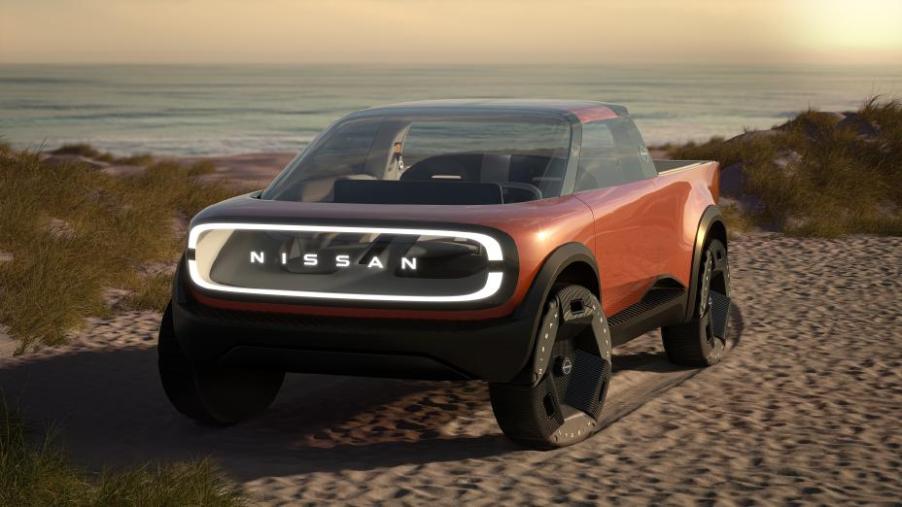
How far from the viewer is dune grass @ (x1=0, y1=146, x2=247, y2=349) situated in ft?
31.7

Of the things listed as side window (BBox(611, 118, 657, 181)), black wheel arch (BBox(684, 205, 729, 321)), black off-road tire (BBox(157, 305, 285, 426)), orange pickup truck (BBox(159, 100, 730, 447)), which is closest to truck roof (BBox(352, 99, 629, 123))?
orange pickup truck (BBox(159, 100, 730, 447))

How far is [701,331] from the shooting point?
8242mm

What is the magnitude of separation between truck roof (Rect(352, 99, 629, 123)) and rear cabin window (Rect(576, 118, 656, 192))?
0.08 meters

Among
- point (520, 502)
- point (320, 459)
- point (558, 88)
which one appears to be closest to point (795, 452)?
point (520, 502)

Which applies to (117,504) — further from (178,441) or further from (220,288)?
(178,441)

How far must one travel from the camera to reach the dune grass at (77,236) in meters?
9.65

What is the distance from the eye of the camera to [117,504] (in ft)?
16.3

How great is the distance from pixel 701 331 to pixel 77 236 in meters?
6.06

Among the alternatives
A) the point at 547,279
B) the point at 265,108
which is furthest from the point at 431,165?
the point at 265,108

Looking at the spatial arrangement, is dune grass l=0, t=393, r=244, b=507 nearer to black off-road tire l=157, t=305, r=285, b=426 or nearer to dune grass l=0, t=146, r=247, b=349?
black off-road tire l=157, t=305, r=285, b=426

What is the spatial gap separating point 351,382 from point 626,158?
219 centimetres

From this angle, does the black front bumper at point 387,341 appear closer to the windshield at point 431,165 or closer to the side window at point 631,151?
A: the windshield at point 431,165

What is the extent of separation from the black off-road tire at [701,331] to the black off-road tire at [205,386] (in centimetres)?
260

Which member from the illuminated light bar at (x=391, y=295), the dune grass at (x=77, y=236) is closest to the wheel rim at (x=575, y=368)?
the illuminated light bar at (x=391, y=295)
